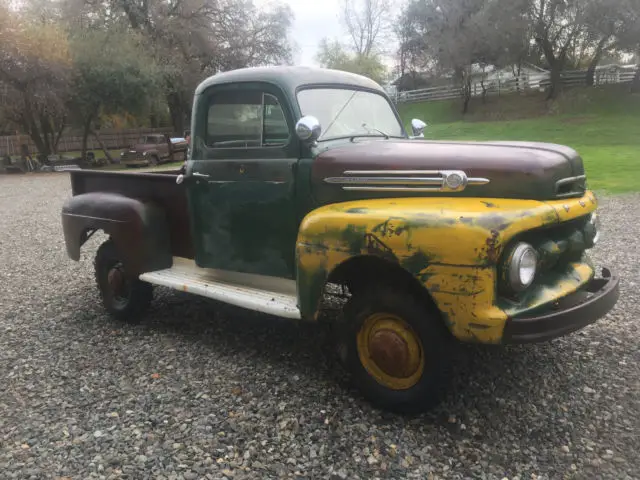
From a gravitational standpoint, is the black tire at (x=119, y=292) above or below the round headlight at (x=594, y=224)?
below

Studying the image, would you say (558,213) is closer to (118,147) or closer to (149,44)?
(149,44)

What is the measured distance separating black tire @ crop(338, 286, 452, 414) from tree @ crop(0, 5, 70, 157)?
20.9m

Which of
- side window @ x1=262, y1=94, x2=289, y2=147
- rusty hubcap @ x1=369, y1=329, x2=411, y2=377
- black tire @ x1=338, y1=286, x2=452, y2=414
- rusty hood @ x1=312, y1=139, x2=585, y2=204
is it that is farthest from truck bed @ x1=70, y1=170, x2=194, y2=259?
rusty hubcap @ x1=369, y1=329, x2=411, y2=377

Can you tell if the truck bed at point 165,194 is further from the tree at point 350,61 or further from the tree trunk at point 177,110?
the tree at point 350,61

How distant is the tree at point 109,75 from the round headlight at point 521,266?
22859 millimetres

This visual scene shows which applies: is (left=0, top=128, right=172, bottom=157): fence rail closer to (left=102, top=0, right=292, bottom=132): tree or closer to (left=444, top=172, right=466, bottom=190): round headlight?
(left=102, top=0, right=292, bottom=132): tree

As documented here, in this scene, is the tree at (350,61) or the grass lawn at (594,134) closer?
the grass lawn at (594,134)

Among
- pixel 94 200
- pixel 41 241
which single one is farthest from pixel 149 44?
pixel 94 200

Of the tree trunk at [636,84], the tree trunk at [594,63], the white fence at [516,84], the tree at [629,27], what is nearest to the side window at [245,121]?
the tree at [629,27]

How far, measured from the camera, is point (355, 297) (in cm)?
302

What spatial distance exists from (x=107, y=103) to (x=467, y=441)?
23.8 metres

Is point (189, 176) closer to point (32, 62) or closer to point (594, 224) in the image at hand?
point (594, 224)

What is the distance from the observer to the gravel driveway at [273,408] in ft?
8.52

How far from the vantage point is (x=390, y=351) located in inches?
113
